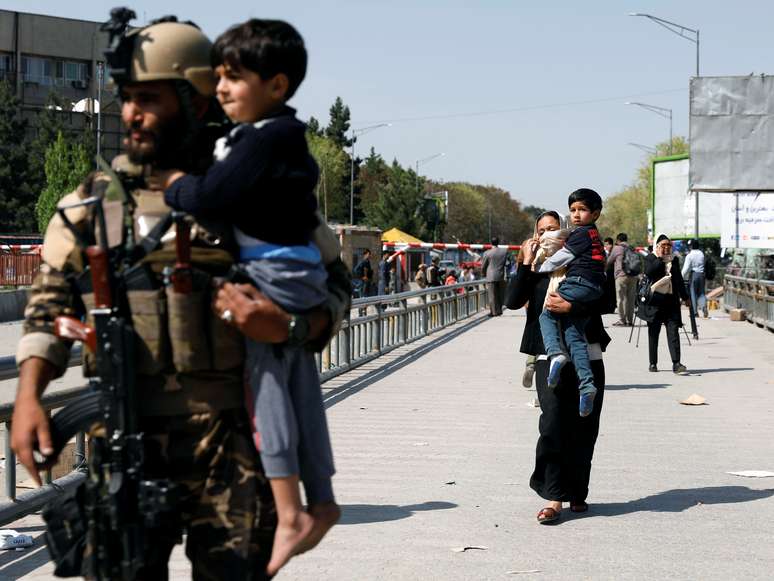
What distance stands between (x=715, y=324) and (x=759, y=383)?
50.4 ft

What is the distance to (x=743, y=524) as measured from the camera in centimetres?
795

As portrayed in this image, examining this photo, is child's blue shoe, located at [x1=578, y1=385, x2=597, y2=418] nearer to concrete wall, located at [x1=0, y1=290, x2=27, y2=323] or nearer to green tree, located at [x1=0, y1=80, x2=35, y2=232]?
concrete wall, located at [x1=0, y1=290, x2=27, y2=323]

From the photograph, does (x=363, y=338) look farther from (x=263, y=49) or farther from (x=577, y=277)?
(x=263, y=49)

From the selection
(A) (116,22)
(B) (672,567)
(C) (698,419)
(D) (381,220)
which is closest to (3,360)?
(B) (672,567)

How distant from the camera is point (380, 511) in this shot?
824 centimetres

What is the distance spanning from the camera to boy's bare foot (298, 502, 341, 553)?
3.38 meters

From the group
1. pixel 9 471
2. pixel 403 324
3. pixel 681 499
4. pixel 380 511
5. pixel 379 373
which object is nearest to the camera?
pixel 9 471

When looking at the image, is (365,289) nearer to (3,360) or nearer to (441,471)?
(441,471)

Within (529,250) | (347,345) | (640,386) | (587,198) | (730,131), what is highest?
(730,131)

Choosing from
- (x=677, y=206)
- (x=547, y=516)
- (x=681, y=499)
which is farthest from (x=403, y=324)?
(x=677, y=206)

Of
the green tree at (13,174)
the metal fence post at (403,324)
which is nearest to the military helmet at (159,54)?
the metal fence post at (403,324)

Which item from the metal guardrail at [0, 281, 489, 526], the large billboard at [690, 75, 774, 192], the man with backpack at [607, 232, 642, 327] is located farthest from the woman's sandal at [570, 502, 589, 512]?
the large billboard at [690, 75, 774, 192]

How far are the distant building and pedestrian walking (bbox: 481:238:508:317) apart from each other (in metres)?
70.3

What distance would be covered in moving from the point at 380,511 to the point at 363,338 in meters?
11.6
